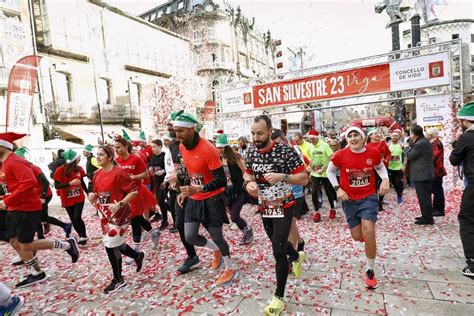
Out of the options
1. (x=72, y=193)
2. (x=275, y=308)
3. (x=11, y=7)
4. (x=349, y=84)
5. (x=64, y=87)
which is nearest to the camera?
(x=275, y=308)

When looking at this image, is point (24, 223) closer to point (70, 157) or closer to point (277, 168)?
point (70, 157)

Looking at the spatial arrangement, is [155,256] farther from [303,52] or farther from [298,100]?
[303,52]

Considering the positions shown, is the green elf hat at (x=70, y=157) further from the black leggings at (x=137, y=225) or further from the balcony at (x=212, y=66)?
the balcony at (x=212, y=66)

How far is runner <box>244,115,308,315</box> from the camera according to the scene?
304cm

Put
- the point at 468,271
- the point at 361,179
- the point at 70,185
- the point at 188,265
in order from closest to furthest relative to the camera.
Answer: the point at 361,179, the point at 468,271, the point at 188,265, the point at 70,185

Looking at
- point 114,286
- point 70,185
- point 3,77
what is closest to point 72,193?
point 70,185

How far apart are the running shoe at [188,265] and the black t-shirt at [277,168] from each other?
1.77 metres

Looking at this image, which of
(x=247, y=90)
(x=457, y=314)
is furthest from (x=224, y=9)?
(x=457, y=314)

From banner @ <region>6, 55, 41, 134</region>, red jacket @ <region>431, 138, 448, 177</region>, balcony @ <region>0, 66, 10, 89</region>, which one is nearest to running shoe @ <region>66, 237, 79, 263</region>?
red jacket @ <region>431, 138, 448, 177</region>

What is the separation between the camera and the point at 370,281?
3436 mm

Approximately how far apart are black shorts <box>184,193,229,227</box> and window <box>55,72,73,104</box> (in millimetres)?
21670

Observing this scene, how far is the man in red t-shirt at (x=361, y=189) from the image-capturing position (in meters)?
3.43

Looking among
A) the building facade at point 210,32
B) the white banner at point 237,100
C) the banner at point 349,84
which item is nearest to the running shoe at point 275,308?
the banner at point 349,84

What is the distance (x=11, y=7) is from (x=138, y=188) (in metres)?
20.3
